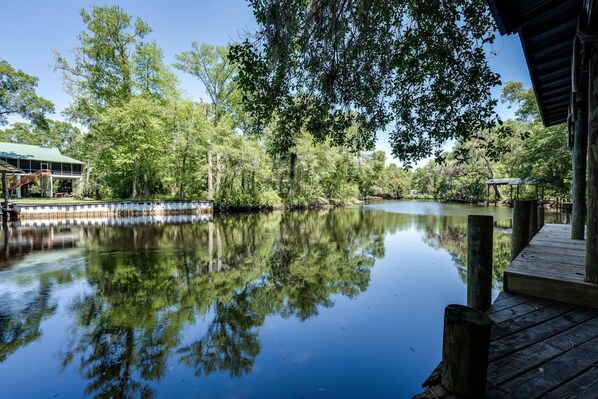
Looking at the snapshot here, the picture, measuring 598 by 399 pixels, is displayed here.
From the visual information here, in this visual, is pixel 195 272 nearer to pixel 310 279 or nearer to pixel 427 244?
pixel 310 279

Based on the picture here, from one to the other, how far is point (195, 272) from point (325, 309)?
4.49m

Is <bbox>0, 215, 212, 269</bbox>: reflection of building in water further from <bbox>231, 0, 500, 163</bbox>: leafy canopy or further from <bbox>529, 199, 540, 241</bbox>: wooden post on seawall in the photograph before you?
<bbox>529, 199, 540, 241</bbox>: wooden post on seawall

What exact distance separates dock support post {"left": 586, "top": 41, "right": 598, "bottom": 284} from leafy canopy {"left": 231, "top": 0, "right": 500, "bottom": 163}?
1.56m

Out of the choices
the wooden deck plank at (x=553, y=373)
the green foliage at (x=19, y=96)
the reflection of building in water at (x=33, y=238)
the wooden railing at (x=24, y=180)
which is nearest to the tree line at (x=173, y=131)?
the green foliage at (x=19, y=96)

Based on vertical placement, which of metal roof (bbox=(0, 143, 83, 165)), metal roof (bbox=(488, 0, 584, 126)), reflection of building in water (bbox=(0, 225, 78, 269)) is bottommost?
reflection of building in water (bbox=(0, 225, 78, 269))

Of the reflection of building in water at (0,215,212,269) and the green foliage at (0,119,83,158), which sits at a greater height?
the green foliage at (0,119,83,158)

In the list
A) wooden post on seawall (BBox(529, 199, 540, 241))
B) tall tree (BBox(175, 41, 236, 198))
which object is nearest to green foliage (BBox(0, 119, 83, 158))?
tall tree (BBox(175, 41, 236, 198))

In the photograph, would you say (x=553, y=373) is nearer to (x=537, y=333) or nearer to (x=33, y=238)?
(x=537, y=333)

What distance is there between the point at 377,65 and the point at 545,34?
2.22 m

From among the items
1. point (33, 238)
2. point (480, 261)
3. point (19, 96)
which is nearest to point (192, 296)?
point (480, 261)

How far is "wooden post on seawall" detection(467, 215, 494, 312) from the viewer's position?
3119 millimetres

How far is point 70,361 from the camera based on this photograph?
14.6 feet

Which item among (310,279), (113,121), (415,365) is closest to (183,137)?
(113,121)

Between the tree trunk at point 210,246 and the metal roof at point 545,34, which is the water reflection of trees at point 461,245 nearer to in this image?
the metal roof at point 545,34
